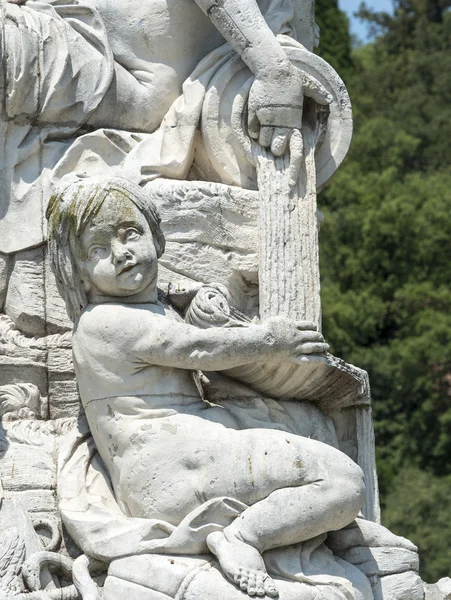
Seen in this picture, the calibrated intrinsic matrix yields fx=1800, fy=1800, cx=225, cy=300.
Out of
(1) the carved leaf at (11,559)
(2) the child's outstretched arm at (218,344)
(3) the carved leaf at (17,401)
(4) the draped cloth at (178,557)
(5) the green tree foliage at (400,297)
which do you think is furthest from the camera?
(5) the green tree foliage at (400,297)

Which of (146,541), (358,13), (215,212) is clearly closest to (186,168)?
(215,212)

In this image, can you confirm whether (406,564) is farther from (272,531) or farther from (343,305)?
(343,305)

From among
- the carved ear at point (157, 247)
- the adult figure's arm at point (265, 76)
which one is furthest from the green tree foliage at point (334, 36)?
the carved ear at point (157, 247)

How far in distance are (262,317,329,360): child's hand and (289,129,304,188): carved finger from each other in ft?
3.17

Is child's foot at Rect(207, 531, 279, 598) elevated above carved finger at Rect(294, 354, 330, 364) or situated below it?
below

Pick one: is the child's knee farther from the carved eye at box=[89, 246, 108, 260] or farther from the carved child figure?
the carved eye at box=[89, 246, 108, 260]

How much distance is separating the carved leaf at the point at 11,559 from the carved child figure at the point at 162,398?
1.58 feet

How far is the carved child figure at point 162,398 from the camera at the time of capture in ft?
24.9

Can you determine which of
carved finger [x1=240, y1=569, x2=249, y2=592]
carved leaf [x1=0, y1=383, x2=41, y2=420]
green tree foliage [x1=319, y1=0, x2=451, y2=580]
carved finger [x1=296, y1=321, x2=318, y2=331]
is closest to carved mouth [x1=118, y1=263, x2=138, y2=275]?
carved finger [x1=296, y1=321, x2=318, y2=331]

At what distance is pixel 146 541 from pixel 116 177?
1.61 meters

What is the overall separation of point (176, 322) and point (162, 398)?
0.33 meters

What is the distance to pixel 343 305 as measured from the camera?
19391 mm

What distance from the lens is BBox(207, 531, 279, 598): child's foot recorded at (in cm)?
729

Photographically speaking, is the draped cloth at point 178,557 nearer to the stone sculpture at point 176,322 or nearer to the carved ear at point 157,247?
the stone sculpture at point 176,322
